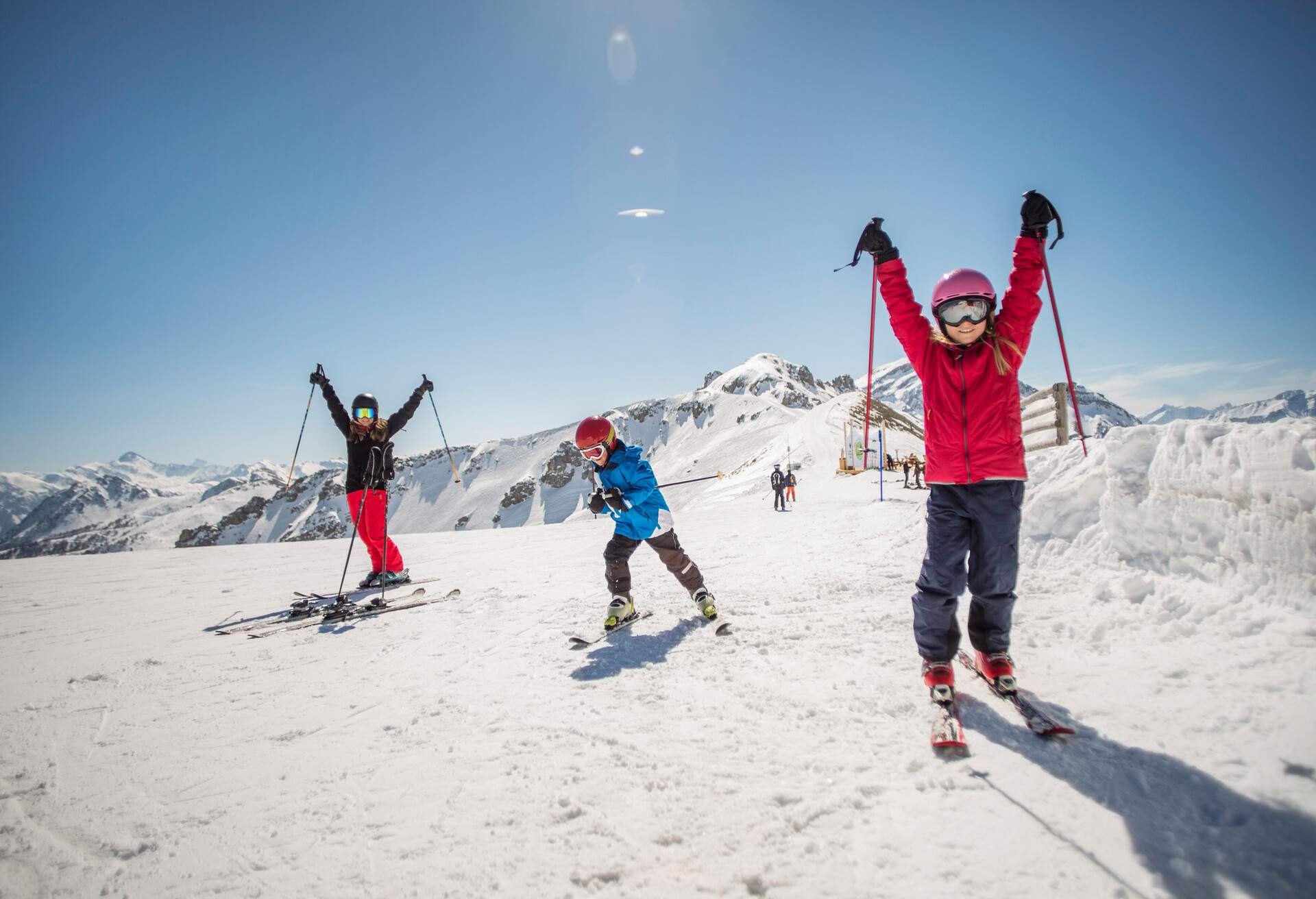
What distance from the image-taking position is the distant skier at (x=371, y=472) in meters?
7.10

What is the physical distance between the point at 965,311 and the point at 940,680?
2108 mm

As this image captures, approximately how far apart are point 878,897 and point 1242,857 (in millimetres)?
1188

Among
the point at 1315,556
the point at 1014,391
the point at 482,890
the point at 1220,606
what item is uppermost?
the point at 1014,391

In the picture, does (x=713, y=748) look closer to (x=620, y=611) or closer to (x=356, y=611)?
(x=620, y=611)

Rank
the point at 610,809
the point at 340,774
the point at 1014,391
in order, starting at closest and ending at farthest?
the point at 610,809
the point at 340,774
the point at 1014,391

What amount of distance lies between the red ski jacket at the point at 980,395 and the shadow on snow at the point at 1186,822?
1407 mm

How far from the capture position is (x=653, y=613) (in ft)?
16.3

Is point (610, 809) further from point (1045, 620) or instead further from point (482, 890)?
point (1045, 620)

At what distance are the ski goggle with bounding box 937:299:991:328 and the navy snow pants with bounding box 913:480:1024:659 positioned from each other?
96 centimetres

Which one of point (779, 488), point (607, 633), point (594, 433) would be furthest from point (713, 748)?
point (779, 488)

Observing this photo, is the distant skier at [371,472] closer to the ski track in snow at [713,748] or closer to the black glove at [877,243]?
the ski track in snow at [713,748]

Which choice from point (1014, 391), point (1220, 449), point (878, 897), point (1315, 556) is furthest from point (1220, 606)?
point (878, 897)

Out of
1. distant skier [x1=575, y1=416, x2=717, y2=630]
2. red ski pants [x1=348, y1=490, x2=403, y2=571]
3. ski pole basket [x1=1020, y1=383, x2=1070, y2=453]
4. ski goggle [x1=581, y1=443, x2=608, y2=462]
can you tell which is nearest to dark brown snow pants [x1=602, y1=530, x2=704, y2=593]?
distant skier [x1=575, y1=416, x2=717, y2=630]

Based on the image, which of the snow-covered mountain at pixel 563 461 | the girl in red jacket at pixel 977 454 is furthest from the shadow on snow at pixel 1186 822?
the snow-covered mountain at pixel 563 461
